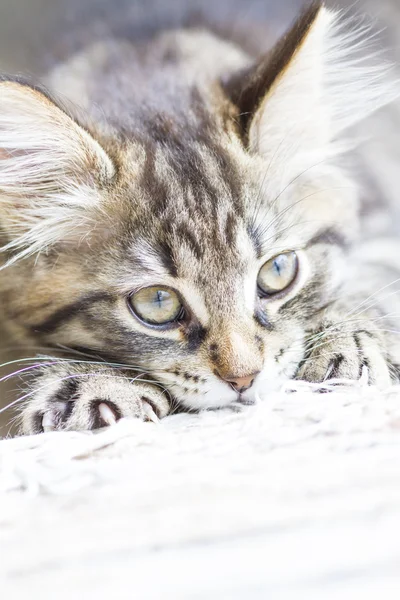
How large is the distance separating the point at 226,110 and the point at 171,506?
817 mm

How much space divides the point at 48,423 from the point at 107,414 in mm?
102

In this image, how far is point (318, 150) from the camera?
1272 millimetres

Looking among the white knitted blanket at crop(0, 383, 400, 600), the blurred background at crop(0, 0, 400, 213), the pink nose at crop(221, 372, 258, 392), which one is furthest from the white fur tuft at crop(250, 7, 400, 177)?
the white knitted blanket at crop(0, 383, 400, 600)

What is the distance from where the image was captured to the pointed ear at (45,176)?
3.21ft

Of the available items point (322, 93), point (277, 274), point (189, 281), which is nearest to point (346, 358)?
point (277, 274)

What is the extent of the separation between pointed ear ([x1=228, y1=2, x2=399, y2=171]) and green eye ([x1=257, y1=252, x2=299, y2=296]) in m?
0.22

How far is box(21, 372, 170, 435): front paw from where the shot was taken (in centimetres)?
96

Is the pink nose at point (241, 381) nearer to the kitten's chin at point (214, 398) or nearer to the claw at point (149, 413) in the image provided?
the kitten's chin at point (214, 398)

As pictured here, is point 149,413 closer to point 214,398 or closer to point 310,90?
point 214,398

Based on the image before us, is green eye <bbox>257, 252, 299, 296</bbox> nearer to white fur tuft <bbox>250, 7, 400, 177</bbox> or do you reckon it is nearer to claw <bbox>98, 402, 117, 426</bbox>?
white fur tuft <bbox>250, 7, 400, 177</bbox>

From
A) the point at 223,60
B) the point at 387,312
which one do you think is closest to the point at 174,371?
the point at 387,312

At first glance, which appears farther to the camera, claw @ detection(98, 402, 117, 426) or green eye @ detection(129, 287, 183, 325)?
green eye @ detection(129, 287, 183, 325)

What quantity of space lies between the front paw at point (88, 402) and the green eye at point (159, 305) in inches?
4.6

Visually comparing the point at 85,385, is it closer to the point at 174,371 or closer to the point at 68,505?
the point at 174,371
